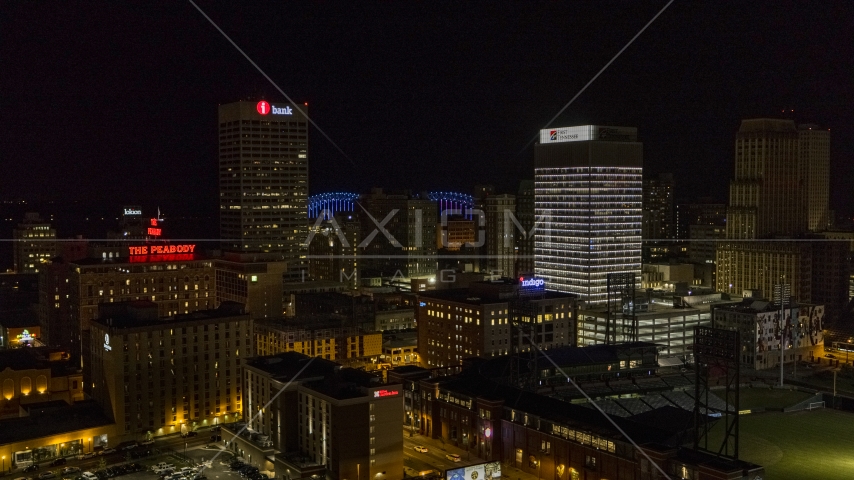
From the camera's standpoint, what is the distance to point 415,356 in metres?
73.4

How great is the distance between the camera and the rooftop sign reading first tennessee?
4231 inches

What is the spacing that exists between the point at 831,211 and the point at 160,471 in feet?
452

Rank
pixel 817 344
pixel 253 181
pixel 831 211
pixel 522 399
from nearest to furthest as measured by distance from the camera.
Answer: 1. pixel 522 399
2. pixel 817 344
3. pixel 253 181
4. pixel 831 211

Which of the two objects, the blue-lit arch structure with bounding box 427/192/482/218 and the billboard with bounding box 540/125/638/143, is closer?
the billboard with bounding box 540/125/638/143

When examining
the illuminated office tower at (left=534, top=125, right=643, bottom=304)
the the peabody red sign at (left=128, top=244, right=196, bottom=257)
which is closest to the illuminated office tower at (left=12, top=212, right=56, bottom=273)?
the the peabody red sign at (left=128, top=244, right=196, bottom=257)

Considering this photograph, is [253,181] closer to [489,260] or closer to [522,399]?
[489,260]

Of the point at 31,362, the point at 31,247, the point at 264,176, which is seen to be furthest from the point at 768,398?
the point at 31,247

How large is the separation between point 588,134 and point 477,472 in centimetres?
5507

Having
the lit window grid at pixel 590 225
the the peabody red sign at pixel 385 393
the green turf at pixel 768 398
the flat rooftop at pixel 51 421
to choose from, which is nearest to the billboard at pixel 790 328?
the green turf at pixel 768 398

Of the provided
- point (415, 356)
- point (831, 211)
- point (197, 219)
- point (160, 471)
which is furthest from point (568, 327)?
point (197, 219)

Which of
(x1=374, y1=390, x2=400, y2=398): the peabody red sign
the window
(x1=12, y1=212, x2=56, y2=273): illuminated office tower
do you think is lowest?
the window

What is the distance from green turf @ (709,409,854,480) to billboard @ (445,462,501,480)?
12.5m

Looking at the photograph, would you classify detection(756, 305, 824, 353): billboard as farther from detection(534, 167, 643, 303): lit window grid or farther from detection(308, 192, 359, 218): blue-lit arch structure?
detection(308, 192, 359, 218): blue-lit arch structure

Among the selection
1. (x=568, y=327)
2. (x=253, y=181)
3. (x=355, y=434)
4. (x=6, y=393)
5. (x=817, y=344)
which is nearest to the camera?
(x=355, y=434)
